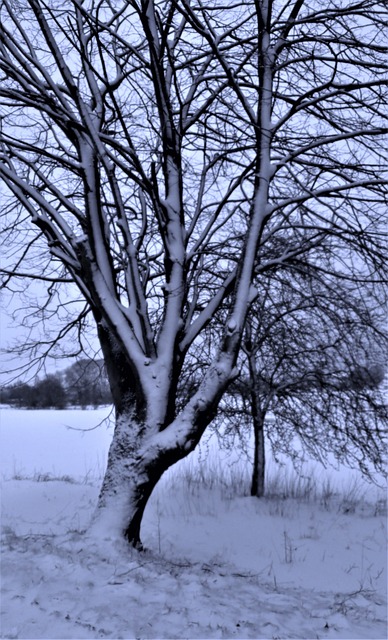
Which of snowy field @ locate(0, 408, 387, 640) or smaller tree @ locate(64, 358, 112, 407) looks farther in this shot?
smaller tree @ locate(64, 358, 112, 407)

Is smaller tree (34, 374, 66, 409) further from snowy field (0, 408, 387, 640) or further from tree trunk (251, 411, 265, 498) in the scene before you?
tree trunk (251, 411, 265, 498)

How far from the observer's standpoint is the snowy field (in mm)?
2557

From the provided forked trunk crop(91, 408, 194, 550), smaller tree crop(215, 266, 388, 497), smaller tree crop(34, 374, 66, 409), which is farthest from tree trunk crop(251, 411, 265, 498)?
→ forked trunk crop(91, 408, 194, 550)

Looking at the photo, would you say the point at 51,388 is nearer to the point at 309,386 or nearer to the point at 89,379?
the point at 89,379

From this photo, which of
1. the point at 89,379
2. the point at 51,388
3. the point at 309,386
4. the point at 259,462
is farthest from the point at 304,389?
the point at 51,388

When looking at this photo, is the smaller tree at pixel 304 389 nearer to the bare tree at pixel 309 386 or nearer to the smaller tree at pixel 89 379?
the bare tree at pixel 309 386

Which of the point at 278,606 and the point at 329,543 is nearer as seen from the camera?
the point at 278,606

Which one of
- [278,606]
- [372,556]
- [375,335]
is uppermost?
[375,335]

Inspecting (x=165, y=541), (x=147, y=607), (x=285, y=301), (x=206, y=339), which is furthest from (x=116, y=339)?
(x=285, y=301)

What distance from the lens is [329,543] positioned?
19.2 feet

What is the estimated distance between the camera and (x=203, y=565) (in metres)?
3.75

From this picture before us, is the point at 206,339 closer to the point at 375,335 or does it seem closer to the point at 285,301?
the point at 285,301

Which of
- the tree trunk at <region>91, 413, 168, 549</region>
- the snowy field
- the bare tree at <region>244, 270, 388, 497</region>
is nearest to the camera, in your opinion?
the snowy field

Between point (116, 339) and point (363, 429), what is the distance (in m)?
4.60
